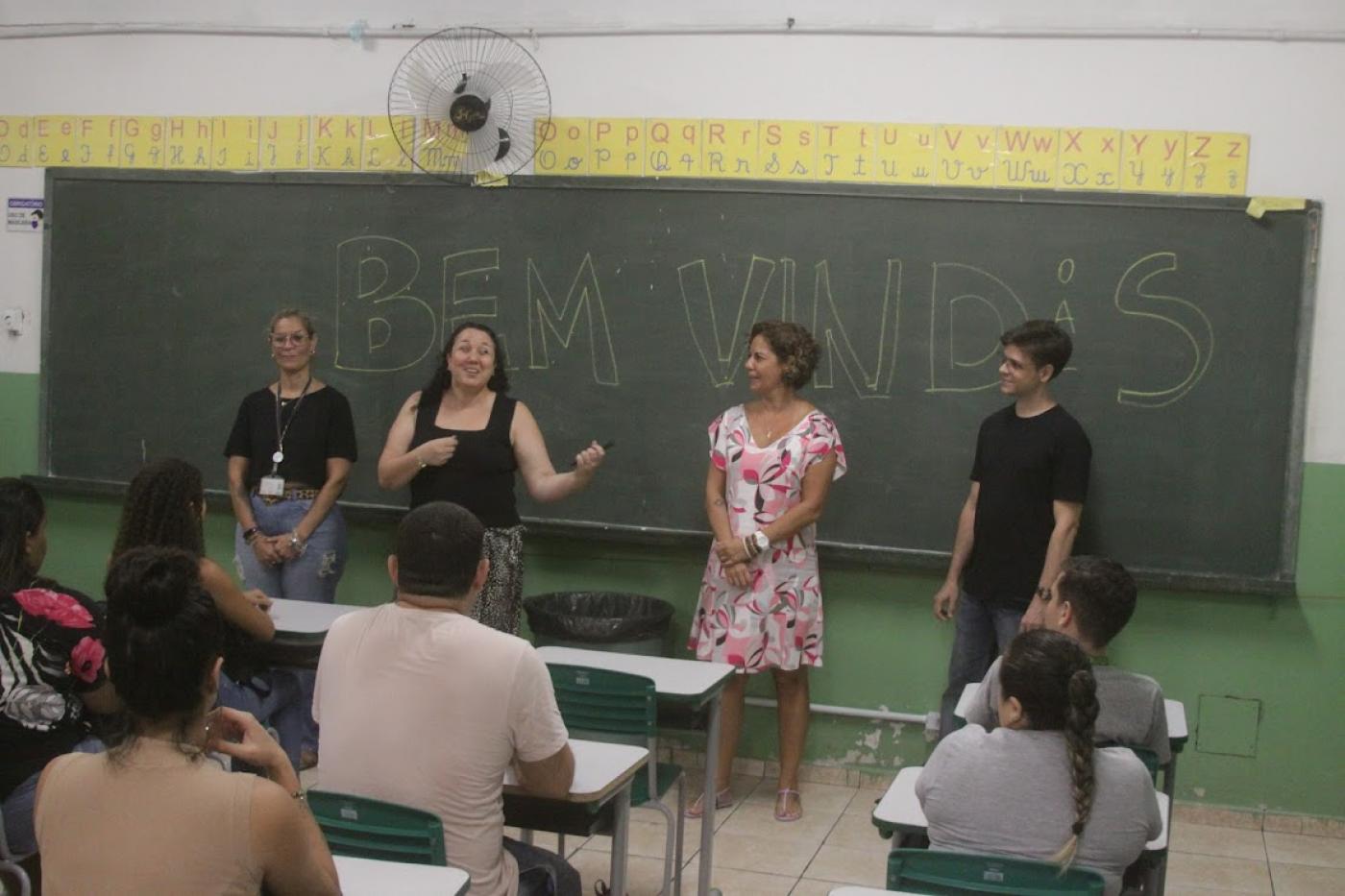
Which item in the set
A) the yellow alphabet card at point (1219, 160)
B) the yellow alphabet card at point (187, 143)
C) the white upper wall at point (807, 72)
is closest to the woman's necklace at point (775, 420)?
the white upper wall at point (807, 72)

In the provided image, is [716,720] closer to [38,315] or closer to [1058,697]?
[1058,697]

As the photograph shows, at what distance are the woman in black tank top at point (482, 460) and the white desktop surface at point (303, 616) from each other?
1.54 feet

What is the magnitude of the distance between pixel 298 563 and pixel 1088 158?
2955 millimetres

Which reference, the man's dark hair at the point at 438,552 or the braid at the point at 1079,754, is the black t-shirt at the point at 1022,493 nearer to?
the braid at the point at 1079,754

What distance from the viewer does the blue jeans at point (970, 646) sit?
448 cm

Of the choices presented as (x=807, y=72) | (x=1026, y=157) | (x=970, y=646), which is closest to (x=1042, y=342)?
(x=1026, y=157)

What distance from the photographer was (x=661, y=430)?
16.4ft

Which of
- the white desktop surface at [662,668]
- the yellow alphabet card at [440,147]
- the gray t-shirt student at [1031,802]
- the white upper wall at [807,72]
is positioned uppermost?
the white upper wall at [807,72]

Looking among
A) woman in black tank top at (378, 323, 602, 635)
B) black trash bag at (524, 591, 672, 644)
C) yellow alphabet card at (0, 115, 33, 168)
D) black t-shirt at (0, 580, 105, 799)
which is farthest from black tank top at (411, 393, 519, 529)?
yellow alphabet card at (0, 115, 33, 168)

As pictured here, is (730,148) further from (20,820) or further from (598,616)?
(20,820)

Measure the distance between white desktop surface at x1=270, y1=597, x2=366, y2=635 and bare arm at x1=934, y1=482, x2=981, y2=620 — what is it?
1.86 metres

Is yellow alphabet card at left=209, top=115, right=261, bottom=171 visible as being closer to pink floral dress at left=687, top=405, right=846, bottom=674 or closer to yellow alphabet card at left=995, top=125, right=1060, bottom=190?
pink floral dress at left=687, top=405, right=846, bottom=674

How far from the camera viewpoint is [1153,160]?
4602 mm

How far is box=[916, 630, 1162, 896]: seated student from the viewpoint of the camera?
2.40 metres
